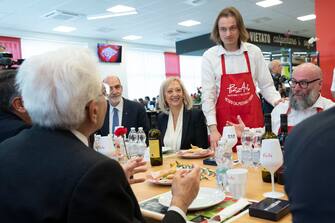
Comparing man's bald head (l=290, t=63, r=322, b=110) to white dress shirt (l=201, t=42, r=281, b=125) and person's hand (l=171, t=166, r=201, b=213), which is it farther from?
person's hand (l=171, t=166, r=201, b=213)

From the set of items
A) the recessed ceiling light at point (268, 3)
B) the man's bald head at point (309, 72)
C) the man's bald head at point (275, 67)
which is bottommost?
the man's bald head at point (309, 72)

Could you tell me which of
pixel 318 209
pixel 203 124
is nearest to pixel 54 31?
pixel 203 124

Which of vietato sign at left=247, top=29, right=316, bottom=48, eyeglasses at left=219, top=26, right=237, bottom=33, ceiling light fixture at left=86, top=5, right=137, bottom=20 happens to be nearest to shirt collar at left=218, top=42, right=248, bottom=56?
eyeglasses at left=219, top=26, right=237, bottom=33

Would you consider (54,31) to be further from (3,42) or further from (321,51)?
(321,51)

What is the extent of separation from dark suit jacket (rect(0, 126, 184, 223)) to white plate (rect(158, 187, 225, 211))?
39 centimetres

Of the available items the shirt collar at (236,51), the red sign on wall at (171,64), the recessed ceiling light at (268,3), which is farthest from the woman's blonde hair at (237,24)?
the red sign on wall at (171,64)

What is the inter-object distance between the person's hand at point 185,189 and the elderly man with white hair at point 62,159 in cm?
8

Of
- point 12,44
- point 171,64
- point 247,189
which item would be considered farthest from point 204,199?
point 171,64

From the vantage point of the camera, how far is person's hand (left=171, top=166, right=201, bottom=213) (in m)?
1.29

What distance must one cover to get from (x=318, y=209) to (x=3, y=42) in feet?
33.6

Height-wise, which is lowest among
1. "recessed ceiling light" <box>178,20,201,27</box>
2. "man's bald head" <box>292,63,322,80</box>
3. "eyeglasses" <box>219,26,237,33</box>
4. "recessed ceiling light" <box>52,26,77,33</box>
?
"man's bald head" <box>292,63,322,80</box>

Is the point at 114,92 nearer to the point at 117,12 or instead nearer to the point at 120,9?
the point at 120,9

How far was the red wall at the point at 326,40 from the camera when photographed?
5770 millimetres

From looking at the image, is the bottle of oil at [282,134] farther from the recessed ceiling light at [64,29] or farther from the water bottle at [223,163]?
the recessed ceiling light at [64,29]
